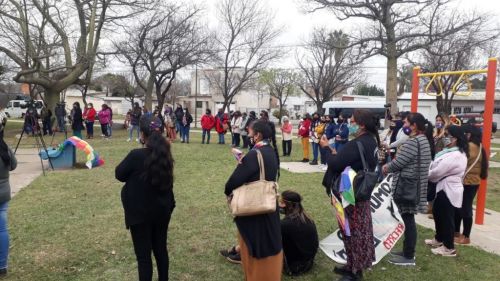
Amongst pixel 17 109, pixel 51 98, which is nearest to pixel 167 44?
pixel 51 98

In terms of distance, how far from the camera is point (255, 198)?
3441mm

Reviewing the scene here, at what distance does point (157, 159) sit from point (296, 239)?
1877 millimetres

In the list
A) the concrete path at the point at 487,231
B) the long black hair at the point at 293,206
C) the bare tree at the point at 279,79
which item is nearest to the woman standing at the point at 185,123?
the concrete path at the point at 487,231

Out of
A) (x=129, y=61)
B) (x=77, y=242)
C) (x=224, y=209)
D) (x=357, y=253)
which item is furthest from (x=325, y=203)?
(x=129, y=61)

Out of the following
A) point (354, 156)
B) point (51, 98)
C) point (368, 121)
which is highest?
point (51, 98)

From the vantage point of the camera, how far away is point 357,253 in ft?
13.9

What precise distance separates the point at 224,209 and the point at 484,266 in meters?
3.94

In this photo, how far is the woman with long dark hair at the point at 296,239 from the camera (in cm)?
451

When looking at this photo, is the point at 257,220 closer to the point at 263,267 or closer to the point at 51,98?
the point at 263,267

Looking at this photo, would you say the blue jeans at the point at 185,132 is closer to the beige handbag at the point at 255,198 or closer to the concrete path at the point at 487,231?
the concrete path at the point at 487,231

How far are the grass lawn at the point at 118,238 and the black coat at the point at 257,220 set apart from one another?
1064 millimetres

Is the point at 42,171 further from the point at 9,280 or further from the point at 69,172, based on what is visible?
the point at 9,280

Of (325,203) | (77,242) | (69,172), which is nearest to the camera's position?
(77,242)

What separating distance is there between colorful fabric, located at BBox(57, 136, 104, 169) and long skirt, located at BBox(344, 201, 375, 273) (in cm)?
848
